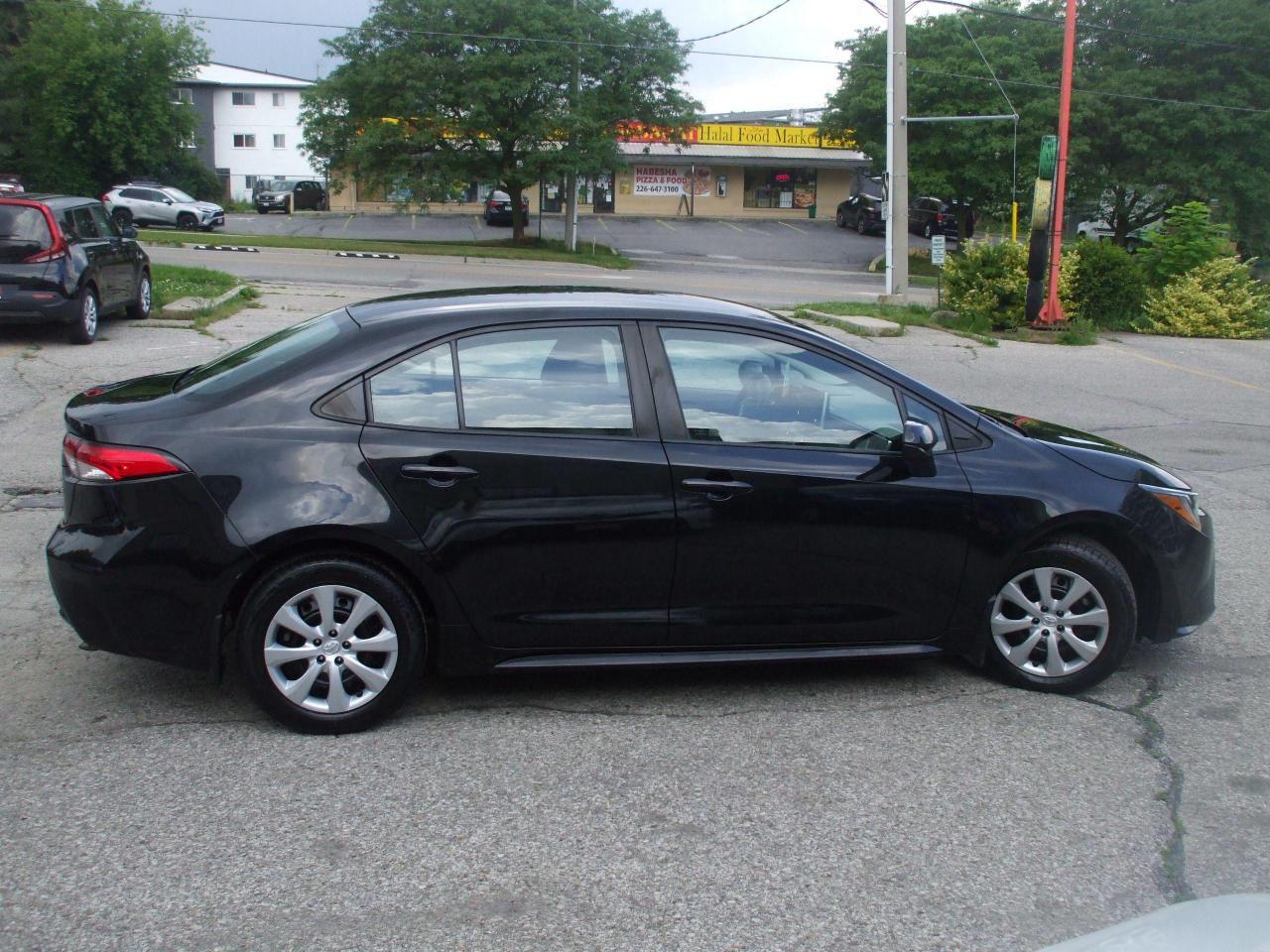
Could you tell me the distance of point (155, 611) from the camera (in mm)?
4430

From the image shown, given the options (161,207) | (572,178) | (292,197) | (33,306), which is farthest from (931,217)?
(33,306)

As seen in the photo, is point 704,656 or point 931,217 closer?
point 704,656

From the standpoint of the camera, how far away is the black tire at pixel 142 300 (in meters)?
16.5

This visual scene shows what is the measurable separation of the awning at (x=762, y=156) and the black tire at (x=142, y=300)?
167 feet

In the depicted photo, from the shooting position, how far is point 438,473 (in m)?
4.51

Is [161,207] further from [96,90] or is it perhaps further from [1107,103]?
[1107,103]

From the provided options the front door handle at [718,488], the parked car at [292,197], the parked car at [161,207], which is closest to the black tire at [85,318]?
the front door handle at [718,488]

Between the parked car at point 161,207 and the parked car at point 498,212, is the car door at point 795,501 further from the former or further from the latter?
the parked car at point 498,212

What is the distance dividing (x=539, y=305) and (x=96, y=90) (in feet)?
185

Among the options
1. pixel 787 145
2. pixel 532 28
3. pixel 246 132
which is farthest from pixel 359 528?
pixel 246 132

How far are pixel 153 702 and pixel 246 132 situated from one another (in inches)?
3062

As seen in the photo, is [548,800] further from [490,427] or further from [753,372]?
[753,372]

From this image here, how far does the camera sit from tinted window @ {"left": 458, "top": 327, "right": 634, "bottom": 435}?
4688 mm

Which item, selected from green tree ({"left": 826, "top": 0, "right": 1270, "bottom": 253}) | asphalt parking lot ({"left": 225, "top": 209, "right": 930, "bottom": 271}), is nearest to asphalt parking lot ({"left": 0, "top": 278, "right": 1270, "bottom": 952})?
green tree ({"left": 826, "top": 0, "right": 1270, "bottom": 253})
